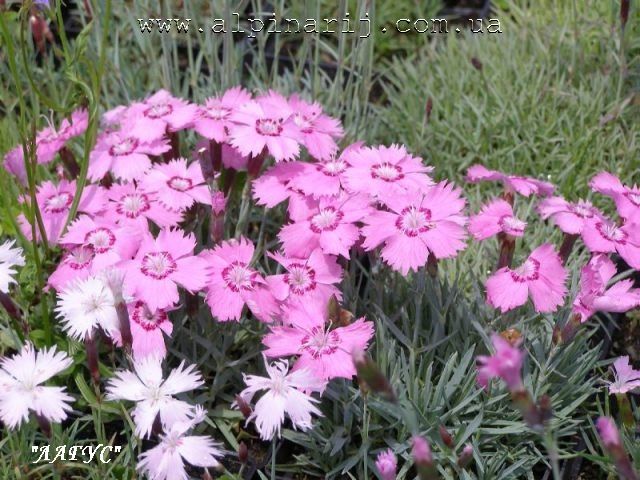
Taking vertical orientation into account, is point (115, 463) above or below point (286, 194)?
below

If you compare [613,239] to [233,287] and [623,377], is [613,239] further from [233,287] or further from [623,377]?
[233,287]

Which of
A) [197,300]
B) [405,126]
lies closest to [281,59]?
[405,126]

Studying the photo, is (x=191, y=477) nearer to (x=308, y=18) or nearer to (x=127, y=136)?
(x=127, y=136)

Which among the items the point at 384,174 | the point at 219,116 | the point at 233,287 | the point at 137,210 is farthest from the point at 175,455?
the point at 219,116

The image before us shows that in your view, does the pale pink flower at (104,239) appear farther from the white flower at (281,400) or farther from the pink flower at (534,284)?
the pink flower at (534,284)

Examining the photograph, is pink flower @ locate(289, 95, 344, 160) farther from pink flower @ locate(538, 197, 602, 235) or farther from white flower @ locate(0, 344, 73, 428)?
white flower @ locate(0, 344, 73, 428)

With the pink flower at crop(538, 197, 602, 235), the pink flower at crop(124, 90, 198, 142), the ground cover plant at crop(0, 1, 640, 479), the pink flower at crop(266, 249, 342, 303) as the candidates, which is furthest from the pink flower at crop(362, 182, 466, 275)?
the pink flower at crop(124, 90, 198, 142)
